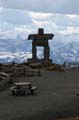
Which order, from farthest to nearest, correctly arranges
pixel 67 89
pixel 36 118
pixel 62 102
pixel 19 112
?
pixel 67 89 → pixel 62 102 → pixel 19 112 → pixel 36 118

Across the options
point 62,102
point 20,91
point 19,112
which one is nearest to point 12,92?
point 20,91

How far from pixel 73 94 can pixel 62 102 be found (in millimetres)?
5172

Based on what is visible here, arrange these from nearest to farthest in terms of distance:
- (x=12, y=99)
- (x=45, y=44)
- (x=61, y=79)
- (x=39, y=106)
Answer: (x=39, y=106), (x=12, y=99), (x=61, y=79), (x=45, y=44)

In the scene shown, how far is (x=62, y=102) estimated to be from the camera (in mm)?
28812

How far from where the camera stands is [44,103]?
92.6ft

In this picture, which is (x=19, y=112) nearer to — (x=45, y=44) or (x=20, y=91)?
(x=20, y=91)

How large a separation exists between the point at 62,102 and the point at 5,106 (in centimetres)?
346

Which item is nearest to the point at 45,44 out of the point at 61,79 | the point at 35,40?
the point at 35,40

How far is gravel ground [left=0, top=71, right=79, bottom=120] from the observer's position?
23.1 metres

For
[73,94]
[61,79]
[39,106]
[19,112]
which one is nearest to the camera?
[19,112]

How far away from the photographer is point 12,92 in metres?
34.8

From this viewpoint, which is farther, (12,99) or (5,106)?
(12,99)

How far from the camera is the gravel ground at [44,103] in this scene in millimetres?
23094

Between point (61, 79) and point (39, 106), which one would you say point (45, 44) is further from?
point (39, 106)
